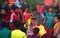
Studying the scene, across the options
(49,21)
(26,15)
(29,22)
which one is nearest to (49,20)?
(49,21)

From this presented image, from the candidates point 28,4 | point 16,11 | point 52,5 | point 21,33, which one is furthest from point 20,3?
point 21,33

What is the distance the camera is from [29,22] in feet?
39.6

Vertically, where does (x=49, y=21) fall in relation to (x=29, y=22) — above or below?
below

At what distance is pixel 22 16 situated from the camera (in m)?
13.6

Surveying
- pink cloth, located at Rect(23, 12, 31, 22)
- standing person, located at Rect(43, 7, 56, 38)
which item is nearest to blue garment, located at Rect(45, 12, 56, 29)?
standing person, located at Rect(43, 7, 56, 38)

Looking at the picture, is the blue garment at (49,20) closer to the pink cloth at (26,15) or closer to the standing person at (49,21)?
the standing person at (49,21)

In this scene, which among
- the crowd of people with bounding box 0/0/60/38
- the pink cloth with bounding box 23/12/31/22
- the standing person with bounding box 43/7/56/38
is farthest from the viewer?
the pink cloth with bounding box 23/12/31/22

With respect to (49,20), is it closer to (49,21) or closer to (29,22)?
(49,21)

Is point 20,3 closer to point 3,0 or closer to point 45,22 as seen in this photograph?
point 3,0

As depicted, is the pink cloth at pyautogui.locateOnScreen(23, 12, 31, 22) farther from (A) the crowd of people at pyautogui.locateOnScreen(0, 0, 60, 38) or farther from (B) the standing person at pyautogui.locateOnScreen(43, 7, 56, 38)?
(B) the standing person at pyautogui.locateOnScreen(43, 7, 56, 38)

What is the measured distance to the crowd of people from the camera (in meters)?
8.20

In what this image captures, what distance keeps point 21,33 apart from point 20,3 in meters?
7.66

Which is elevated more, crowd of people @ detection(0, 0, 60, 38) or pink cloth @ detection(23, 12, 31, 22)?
crowd of people @ detection(0, 0, 60, 38)

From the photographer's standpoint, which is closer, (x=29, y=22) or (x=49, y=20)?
(x=29, y=22)
